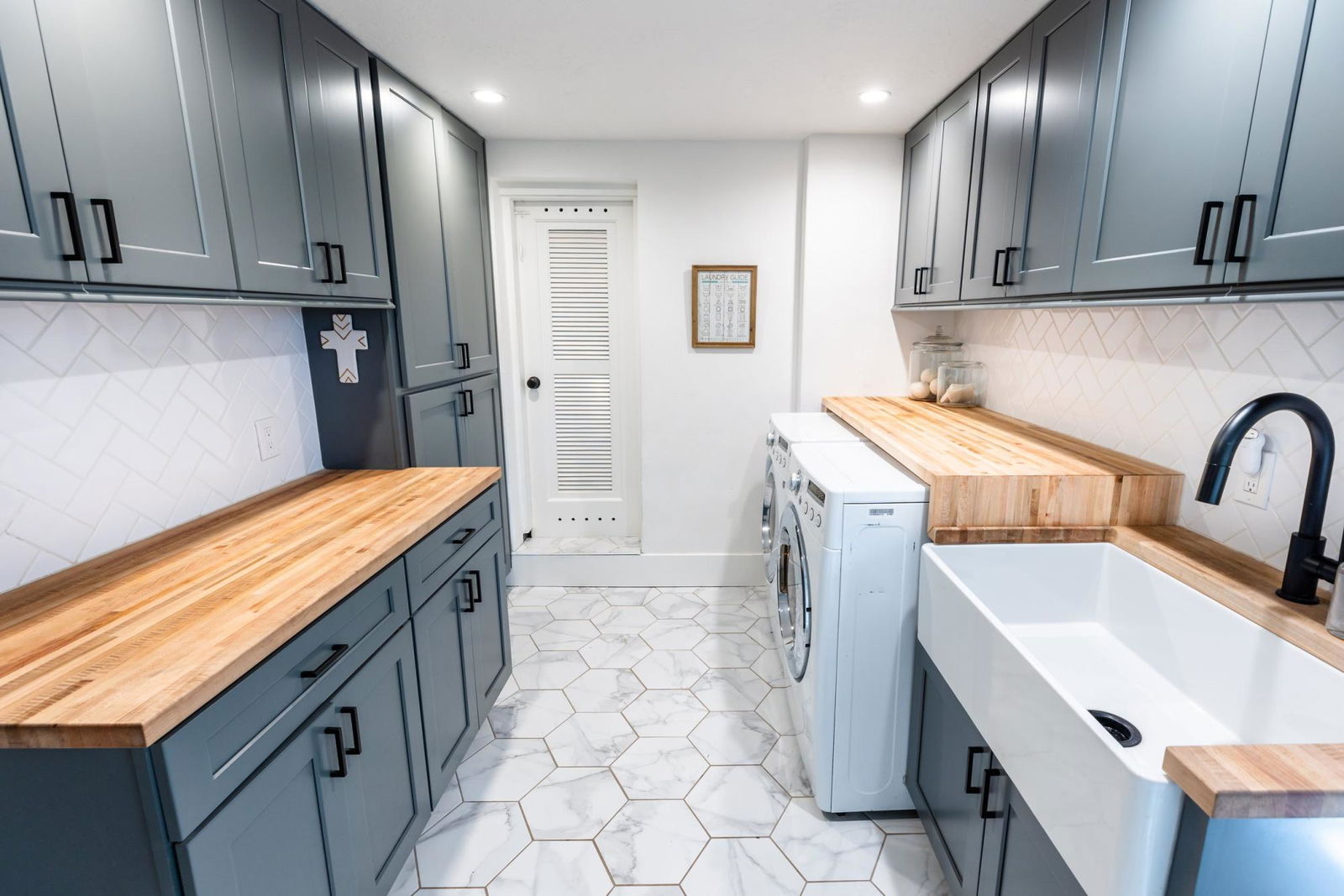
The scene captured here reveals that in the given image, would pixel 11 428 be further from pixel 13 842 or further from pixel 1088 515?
pixel 1088 515

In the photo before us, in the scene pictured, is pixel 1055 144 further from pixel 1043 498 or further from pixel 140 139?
pixel 140 139

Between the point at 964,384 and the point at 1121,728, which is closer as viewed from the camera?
the point at 1121,728

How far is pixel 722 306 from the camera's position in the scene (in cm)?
304

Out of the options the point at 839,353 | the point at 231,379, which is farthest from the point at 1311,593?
the point at 231,379

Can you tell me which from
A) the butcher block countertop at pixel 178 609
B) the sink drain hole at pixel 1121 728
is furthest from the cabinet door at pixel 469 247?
the sink drain hole at pixel 1121 728

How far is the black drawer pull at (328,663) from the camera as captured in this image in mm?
1117

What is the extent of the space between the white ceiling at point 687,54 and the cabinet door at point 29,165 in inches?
35.8

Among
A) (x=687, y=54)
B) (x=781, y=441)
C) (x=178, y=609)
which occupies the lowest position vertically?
(x=178, y=609)

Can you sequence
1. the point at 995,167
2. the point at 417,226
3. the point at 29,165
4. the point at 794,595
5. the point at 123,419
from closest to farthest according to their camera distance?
the point at 29,165 → the point at 123,419 → the point at 995,167 → the point at 794,595 → the point at 417,226

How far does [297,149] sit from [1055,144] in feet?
6.55

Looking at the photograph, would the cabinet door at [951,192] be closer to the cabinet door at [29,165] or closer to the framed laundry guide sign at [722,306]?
the framed laundry guide sign at [722,306]

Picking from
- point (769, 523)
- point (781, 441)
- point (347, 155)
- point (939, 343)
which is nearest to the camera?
point (347, 155)

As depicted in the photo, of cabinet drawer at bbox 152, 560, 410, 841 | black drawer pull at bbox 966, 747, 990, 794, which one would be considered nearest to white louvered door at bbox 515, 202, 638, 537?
cabinet drawer at bbox 152, 560, 410, 841

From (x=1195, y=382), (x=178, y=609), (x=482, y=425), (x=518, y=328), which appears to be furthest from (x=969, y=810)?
(x=518, y=328)
